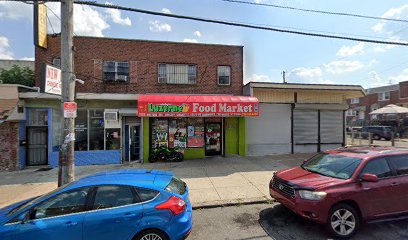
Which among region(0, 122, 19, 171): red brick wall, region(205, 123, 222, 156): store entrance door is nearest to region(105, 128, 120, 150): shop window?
region(0, 122, 19, 171): red brick wall

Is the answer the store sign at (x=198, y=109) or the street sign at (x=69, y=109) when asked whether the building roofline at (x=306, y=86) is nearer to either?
the store sign at (x=198, y=109)

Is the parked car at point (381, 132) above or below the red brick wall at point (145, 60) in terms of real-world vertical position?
below

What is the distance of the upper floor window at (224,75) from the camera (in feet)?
46.8

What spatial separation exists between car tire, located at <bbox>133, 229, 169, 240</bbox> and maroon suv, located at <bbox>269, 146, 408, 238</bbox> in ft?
9.18

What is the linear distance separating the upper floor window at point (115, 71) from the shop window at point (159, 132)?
10.8ft

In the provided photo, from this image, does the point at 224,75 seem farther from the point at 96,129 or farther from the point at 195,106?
the point at 96,129

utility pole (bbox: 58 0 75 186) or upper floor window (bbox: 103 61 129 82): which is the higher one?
upper floor window (bbox: 103 61 129 82)

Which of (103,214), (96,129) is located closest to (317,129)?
(96,129)

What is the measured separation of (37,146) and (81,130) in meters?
2.38

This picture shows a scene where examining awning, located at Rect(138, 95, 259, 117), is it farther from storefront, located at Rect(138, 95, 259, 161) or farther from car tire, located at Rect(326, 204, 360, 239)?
car tire, located at Rect(326, 204, 360, 239)

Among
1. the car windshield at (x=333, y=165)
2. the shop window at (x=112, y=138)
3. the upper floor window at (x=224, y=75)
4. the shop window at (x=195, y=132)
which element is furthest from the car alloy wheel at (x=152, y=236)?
the upper floor window at (x=224, y=75)

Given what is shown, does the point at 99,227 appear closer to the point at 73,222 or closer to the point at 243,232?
the point at 73,222

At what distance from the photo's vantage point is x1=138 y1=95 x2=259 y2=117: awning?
36.0 feet

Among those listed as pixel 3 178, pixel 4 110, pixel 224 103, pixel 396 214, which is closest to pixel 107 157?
pixel 3 178
